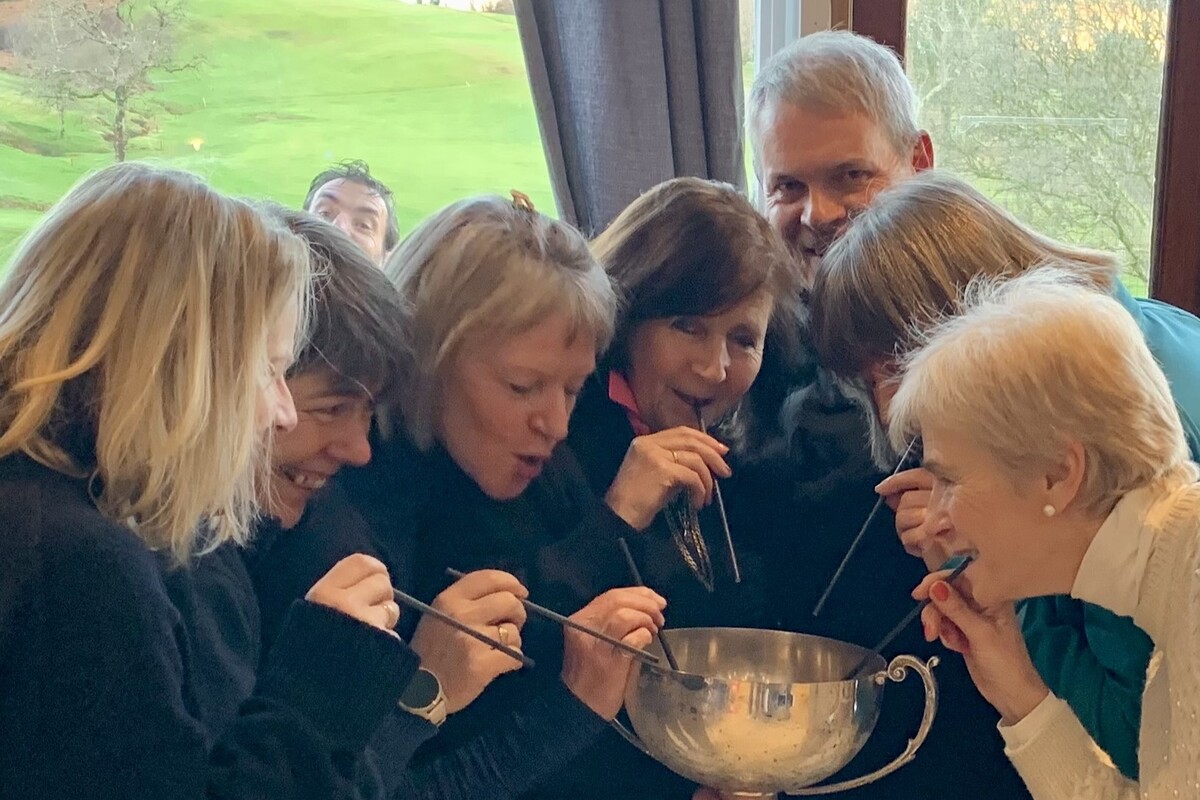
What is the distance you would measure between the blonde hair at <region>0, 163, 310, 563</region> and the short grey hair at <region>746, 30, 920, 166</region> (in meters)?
0.88

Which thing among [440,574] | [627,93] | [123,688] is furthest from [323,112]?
[123,688]

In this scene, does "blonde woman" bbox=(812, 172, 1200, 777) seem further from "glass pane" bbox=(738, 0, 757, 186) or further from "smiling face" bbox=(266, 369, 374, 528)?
"glass pane" bbox=(738, 0, 757, 186)

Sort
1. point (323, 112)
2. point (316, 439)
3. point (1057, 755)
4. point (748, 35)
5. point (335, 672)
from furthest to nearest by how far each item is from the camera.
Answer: point (748, 35) → point (323, 112) → point (316, 439) → point (1057, 755) → point (335, 672)

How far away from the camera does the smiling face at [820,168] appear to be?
5.50 feet

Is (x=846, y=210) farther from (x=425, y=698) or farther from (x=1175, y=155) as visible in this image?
(x=1175, y=155)

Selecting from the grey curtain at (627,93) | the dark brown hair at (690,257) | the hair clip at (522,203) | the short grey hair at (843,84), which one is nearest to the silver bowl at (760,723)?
the dark brown hair at (690,257)

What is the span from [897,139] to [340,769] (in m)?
1.14

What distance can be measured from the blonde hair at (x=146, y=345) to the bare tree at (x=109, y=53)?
1.16 metres

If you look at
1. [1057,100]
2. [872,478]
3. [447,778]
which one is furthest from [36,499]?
[1057,100]

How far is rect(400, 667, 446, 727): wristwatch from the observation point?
114cm

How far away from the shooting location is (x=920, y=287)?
4.34 feet

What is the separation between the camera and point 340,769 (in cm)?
99

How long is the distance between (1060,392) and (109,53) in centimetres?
167

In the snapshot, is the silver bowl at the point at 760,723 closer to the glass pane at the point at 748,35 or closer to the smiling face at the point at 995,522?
the smiling face at the point at 995,522
